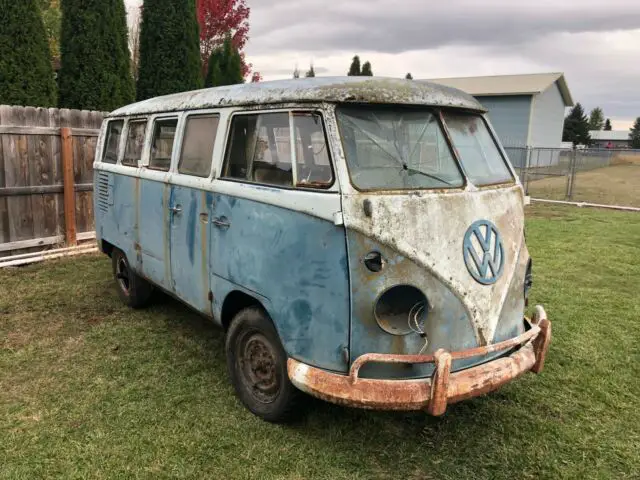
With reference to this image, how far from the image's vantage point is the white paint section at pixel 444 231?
9.09ft

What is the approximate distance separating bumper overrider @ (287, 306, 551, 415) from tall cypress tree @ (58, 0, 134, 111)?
8.50 metres

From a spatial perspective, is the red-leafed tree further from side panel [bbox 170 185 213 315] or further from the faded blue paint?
side panel [bbox 170 185 213 315]

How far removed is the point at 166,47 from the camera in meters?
11.5

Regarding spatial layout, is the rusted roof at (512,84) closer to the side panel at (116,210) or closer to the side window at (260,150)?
the side panel at (116,210)

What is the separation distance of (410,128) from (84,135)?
6434 mm

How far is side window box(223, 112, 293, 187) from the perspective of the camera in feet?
10.5

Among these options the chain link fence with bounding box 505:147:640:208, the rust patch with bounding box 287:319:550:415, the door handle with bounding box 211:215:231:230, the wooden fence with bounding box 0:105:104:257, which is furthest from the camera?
the chain link fence with bounding box 505:147:640:208

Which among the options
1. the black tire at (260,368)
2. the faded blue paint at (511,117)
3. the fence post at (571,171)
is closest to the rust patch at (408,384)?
the black tire at (260,368)

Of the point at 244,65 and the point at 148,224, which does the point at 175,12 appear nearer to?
the point at 148,224

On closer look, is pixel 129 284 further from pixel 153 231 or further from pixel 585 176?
pixel 585 176

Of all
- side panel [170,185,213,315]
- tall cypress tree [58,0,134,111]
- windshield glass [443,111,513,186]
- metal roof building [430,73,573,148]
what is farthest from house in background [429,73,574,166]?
side panel [170,185,213,315]

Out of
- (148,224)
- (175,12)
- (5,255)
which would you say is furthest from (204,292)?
(175,12)

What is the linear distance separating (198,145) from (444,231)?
2082 millimetres

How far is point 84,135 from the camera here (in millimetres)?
7980
